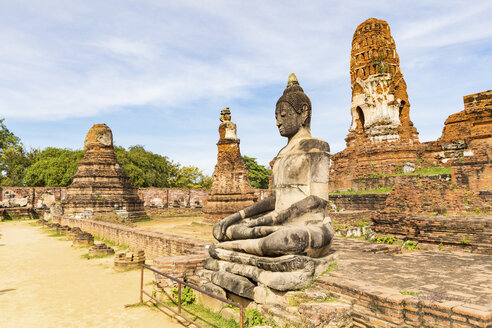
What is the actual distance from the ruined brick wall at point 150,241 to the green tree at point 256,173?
97.4ft

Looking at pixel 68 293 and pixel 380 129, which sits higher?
pixel 380 129

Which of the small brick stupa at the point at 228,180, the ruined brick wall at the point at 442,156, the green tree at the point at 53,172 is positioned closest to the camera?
the ruined brick wall at the point at 442,156

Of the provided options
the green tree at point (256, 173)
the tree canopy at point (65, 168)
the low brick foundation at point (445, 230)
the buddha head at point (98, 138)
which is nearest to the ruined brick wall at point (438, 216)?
the low brick foundation at point (445, 230)

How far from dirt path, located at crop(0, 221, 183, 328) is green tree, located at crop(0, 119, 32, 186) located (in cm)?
3046

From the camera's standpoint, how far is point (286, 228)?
12.0 feet

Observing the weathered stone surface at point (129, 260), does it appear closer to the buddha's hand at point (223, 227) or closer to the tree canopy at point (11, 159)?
the buddha's hand at point (223, 227)

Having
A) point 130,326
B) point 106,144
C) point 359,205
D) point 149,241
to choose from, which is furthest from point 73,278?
point 106,144

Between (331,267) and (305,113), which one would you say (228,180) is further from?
(331,267)

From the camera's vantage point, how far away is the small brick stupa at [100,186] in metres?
17.0

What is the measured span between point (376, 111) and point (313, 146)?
11956mm

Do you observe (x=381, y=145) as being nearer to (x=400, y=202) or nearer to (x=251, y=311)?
(x=400, y=202)

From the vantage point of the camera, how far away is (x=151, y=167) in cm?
3388

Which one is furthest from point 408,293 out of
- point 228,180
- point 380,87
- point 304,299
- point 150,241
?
point 380,87

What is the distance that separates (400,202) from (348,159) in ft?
24.9
